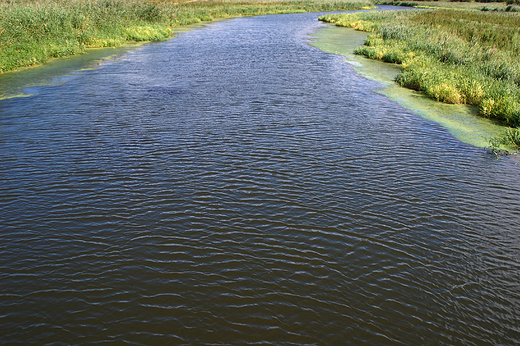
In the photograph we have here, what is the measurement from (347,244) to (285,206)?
1752mm

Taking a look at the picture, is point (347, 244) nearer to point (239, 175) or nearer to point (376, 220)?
point (376, 220)

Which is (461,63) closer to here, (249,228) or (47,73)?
(249,228)

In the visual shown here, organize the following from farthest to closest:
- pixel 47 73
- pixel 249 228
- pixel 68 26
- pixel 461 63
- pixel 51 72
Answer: pixel 68 26 → pixel 461 63 → pixel 51 72 → pixel 47 73 → pixel 249 228

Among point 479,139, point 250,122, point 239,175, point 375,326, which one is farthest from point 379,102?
point 375,326

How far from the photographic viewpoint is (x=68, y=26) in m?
26.2

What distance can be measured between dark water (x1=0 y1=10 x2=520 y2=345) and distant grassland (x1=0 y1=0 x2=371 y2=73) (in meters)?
8.35

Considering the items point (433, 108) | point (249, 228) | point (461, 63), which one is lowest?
point (433, 108)

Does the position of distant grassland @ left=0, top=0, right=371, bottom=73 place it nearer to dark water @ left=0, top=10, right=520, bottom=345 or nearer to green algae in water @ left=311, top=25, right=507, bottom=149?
dark water @ left=0, top=10, right=520, bottom=345

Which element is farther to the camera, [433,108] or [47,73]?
[47,73]

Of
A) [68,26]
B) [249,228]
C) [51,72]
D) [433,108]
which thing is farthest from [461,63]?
[68,26]

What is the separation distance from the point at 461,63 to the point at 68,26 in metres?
24.7

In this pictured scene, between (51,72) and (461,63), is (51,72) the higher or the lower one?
the higher one

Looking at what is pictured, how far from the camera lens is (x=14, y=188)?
361 inches

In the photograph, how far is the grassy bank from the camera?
50.2ft
